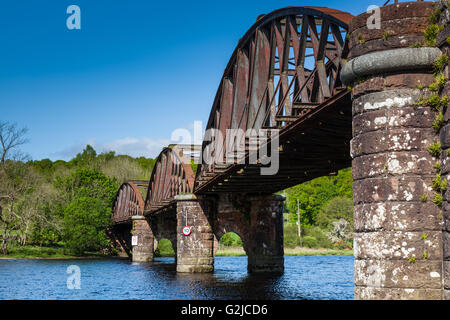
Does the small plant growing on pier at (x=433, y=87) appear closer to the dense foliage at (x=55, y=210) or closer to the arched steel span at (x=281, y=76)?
the arched steel span at (x=281, y=76)

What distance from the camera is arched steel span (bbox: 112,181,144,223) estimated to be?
201ft

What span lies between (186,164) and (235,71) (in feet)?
53.7

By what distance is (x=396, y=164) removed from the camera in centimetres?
1067

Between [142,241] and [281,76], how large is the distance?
43.3m

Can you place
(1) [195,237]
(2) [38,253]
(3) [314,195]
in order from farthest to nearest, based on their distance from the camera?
(3) [314,195]
(2) [38,253]
(1) [195,237]

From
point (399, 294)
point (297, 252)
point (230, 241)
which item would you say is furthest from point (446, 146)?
point (230, 241)

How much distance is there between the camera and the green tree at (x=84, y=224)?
70.7m

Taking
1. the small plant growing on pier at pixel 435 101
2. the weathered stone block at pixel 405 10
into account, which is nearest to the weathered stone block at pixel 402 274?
the small plant growing on pier at pixel 435 101

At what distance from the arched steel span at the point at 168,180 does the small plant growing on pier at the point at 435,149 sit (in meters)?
29.4

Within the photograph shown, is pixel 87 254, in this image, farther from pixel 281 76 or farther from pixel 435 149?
pixel 435 149

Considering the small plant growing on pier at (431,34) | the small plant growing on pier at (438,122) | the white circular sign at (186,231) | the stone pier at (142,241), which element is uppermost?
the small plant growing on pier at (431,34)

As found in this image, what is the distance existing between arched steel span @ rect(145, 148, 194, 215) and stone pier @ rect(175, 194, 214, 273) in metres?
1.07

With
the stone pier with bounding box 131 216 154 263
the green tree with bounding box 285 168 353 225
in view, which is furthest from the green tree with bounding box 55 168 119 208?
the green tree with bounding box 285 168 353 225
